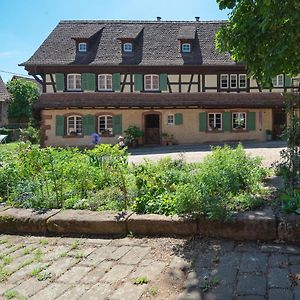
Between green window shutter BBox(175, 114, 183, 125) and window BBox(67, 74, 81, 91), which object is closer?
window BBox(67, 74, 81, 91)

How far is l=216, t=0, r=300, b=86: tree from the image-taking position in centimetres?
623

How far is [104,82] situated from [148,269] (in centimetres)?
2324

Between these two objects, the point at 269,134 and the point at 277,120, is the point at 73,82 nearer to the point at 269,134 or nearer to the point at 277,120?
the point at 269,134

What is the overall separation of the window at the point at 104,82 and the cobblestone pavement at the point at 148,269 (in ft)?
72.1

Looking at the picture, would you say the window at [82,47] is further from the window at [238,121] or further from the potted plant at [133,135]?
the window at [238,121]

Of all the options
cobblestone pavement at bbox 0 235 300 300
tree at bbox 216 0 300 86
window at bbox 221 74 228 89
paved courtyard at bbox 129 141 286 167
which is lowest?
cobblestone pavement at bbox 0 235 300 300

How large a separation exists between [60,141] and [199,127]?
9.99 meters

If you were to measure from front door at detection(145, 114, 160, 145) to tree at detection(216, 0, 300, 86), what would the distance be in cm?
1750

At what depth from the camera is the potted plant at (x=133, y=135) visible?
25.6 meters

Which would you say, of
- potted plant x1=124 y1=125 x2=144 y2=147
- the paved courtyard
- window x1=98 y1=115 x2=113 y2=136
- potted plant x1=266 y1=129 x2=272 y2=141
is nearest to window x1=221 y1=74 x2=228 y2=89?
the paved courtyard

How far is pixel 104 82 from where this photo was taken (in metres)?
25.9

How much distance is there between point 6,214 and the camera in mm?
5164

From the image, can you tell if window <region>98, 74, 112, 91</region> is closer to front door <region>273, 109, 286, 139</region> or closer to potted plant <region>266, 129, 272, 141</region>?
potted plant <region>266, 129, 272, 141</region>

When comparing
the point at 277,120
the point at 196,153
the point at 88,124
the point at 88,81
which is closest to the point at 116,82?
the point at 88,81
